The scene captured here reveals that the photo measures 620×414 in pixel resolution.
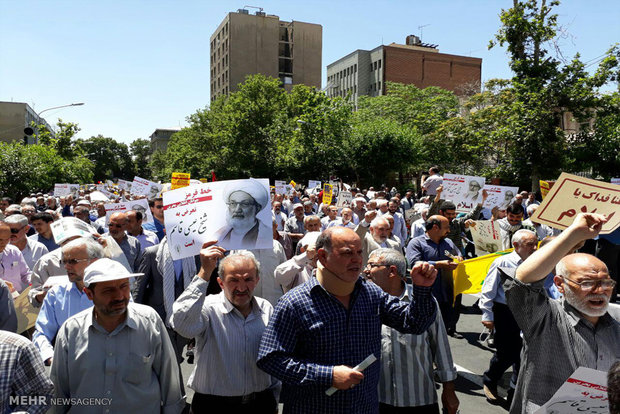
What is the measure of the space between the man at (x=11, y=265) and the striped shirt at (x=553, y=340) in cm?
495

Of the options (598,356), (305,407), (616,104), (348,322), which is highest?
(616,104)

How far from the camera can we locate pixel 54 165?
1172 inches

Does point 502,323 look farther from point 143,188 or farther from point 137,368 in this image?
point 143,188

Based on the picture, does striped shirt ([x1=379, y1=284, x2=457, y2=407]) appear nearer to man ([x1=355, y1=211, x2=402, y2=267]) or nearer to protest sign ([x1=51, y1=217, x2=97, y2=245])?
protest sign ([x1=51, y1=217, x2=97, y2=245])

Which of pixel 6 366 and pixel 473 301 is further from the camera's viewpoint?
pixel 473 301

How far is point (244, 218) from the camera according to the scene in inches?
161

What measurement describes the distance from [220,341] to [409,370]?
127cm

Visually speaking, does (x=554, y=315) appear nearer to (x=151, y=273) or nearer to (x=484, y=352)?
(x=151, y=273)

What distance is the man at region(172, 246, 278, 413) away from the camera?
10.3 ft

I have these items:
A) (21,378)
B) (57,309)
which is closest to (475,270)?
(57,309)

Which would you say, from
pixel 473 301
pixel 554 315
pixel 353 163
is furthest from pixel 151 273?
pixel 353 163

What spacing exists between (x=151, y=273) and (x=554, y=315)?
353 cm

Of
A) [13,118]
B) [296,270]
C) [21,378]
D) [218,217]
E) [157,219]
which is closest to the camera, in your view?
[21,378]

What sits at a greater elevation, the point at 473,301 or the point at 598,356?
the point at 598,356
